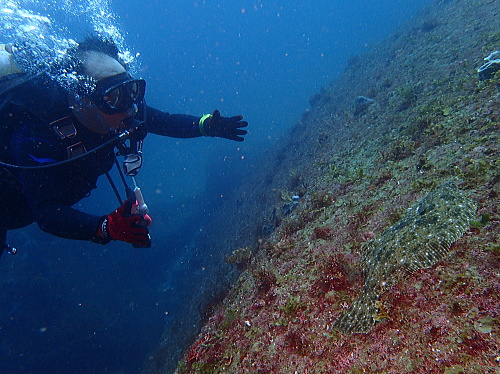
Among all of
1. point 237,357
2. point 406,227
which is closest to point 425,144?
point 406,227

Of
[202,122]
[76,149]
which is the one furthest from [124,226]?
[202,122]

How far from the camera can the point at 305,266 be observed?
165 inches

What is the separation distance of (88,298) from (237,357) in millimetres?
20070

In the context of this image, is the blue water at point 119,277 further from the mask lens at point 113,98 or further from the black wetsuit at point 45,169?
the mask lens at point 113,98

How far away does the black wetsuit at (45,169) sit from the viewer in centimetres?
324

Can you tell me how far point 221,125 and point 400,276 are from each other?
191 inches

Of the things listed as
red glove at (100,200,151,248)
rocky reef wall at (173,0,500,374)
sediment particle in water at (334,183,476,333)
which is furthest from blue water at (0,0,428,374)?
sediment particle in water at (334,183,476,333)

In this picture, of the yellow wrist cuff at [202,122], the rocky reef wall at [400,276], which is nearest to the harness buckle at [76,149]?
the yellow wrist cuff at [202,122]

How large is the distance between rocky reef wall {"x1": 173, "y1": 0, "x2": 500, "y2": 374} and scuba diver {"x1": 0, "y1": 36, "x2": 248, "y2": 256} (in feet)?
7.18

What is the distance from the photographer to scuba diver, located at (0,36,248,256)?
10.8ft

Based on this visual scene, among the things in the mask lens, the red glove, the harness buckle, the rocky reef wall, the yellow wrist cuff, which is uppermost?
the mask lens

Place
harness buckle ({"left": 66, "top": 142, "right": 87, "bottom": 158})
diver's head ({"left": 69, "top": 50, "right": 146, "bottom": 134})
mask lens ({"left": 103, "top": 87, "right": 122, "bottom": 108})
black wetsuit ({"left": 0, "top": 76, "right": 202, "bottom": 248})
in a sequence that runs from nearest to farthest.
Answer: black wetsuit ({"left": 0, "top": 76, "right": 202, "bottom": 248}) → harness buckle ({"left": 66, "top": 142, "right": 87, "bottom": 158}) → diver's head ({"left": 69, "top": 50, "right": 146, "bottom": 134}) → mask lens ({"left": 103, "top": 87, "right": 122, "bottom": 108})

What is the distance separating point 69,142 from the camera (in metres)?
3.85

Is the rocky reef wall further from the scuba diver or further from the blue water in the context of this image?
the blue water
